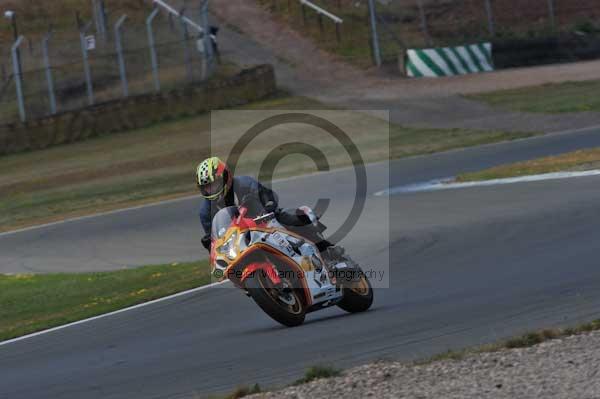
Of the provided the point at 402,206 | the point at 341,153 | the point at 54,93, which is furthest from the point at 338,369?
the point at 54,93

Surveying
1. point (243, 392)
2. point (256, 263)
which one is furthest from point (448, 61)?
point (243, 392)

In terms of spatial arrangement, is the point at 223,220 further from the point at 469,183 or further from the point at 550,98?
the point at 550,98

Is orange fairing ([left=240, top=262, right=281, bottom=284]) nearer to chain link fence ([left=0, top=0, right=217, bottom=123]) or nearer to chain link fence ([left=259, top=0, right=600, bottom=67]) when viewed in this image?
chain link fence ([left=0, top=0, right=217, bottom=123])

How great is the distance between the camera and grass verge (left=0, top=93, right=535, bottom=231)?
23516 mm

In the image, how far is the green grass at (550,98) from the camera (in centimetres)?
2662

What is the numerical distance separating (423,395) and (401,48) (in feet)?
98.9

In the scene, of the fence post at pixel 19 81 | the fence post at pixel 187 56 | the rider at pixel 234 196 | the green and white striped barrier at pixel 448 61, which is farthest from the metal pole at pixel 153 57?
the rider at pixel 234 196

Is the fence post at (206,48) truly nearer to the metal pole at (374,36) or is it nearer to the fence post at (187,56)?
the fence post at (187,56)

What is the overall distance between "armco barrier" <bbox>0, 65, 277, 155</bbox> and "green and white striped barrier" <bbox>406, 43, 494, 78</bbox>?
15.5 ft

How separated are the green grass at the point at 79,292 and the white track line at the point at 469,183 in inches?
196

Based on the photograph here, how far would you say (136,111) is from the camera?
31609 millimetres

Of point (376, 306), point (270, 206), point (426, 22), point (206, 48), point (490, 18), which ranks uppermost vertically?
point (270, 206)

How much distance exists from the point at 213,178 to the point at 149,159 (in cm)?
1855

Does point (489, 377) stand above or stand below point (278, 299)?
above
